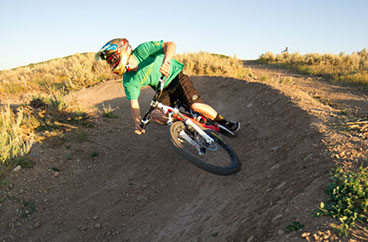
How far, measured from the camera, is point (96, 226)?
4.15 meters

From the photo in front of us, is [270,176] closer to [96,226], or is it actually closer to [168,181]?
[168,181]

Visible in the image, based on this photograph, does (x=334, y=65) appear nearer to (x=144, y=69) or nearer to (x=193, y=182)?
(x=193, y=182)

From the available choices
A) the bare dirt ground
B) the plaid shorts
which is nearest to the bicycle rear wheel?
the bare dirt ground

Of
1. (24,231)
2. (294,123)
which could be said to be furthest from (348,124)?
(24,231)

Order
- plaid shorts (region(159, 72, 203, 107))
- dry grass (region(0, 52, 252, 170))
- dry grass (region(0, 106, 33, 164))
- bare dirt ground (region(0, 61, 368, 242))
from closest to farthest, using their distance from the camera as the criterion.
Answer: bare dirt ground (region(0, 61, 368, 242)), plaid shorts (region(159, 72, 203, 107)), dry grass (region(0, 106, 33, 164)), dry grass (region(0, 52, 252, 170))

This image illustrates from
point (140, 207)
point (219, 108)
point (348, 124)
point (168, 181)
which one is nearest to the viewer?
point (348, 124)

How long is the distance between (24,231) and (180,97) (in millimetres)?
3322

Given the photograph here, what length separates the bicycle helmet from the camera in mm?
3893

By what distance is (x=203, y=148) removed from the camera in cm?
431

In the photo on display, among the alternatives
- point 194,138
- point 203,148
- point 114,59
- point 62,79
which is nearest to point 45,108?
point 114,59

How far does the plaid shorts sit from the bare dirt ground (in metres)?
1.29

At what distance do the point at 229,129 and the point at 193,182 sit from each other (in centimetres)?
128

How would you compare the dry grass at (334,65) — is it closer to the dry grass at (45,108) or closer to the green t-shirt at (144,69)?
the dry grass at (45,108)

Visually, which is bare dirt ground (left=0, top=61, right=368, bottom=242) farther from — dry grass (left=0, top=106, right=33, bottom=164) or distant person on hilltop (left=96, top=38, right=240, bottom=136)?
distant person on hilltop (left=96, top=38, right=240, bottom=136)
